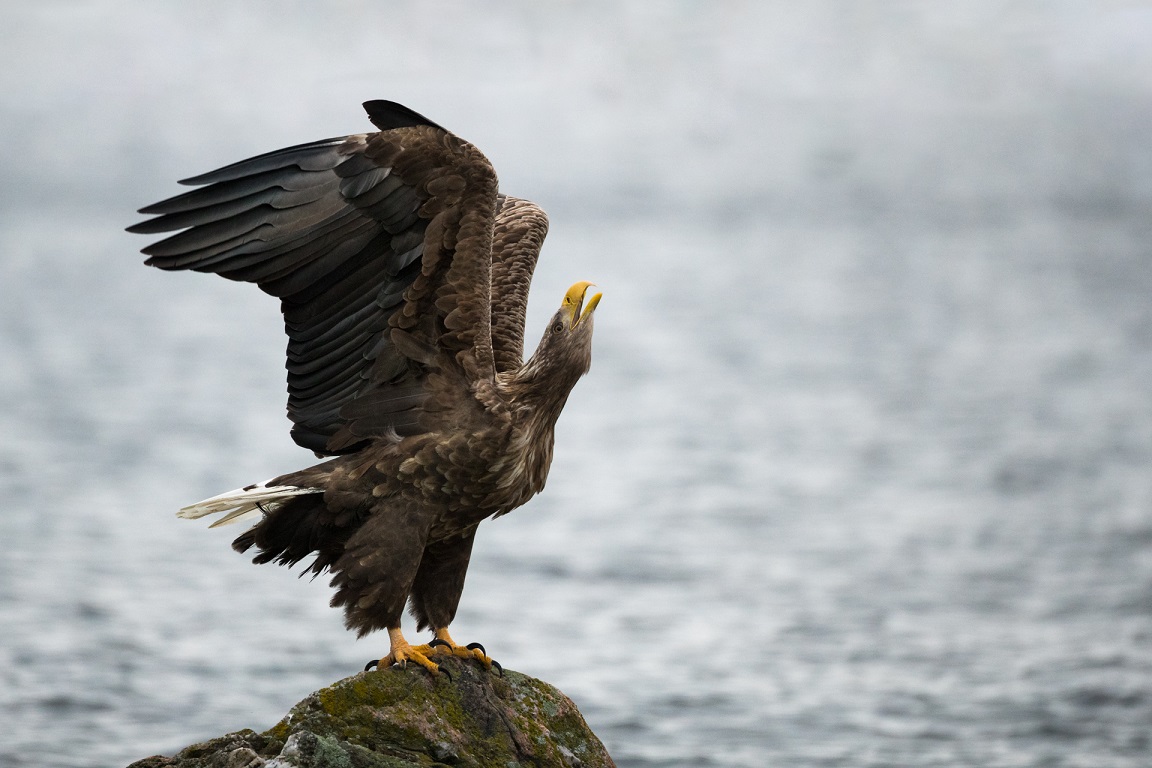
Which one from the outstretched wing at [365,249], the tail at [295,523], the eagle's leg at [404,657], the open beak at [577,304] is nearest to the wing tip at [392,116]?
the outstretched wing at [365,249]

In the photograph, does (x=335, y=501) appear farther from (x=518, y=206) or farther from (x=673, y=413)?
(x=673, y=413)

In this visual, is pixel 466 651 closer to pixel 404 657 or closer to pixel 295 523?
pixel 404 657

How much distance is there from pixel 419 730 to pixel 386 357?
60.4 inches

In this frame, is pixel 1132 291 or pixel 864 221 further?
pixel 864 221

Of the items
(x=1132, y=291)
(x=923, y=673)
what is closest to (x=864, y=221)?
(x=1132, y=291)

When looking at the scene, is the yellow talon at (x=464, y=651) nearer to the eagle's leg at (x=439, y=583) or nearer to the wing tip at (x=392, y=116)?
the eagle's leg at (x=439, y=583)

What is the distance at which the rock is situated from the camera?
5730mm

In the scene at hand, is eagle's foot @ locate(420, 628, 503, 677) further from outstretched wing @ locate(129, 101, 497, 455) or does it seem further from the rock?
outstretched wing @ locate(129, 101, 497, 455)

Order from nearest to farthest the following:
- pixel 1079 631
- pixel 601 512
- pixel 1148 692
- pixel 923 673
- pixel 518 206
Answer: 1. pixel 518 206
2. pixel 1148 692
3. pixel 923 673
4. pixel 1079 631
5. pixel 601 512

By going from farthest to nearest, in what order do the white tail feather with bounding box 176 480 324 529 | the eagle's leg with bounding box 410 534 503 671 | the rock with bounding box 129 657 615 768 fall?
the eagle's leg with bounding box 410 534 503 671 → the white tail feather with bounding box 176 480 324 529 → the rock with bounding box 129 657 615 768

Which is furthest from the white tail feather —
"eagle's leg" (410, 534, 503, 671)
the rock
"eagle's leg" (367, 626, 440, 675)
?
the rock

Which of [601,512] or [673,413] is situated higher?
[673,413]

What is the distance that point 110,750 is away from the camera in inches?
529

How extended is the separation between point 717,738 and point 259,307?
2496 inches
